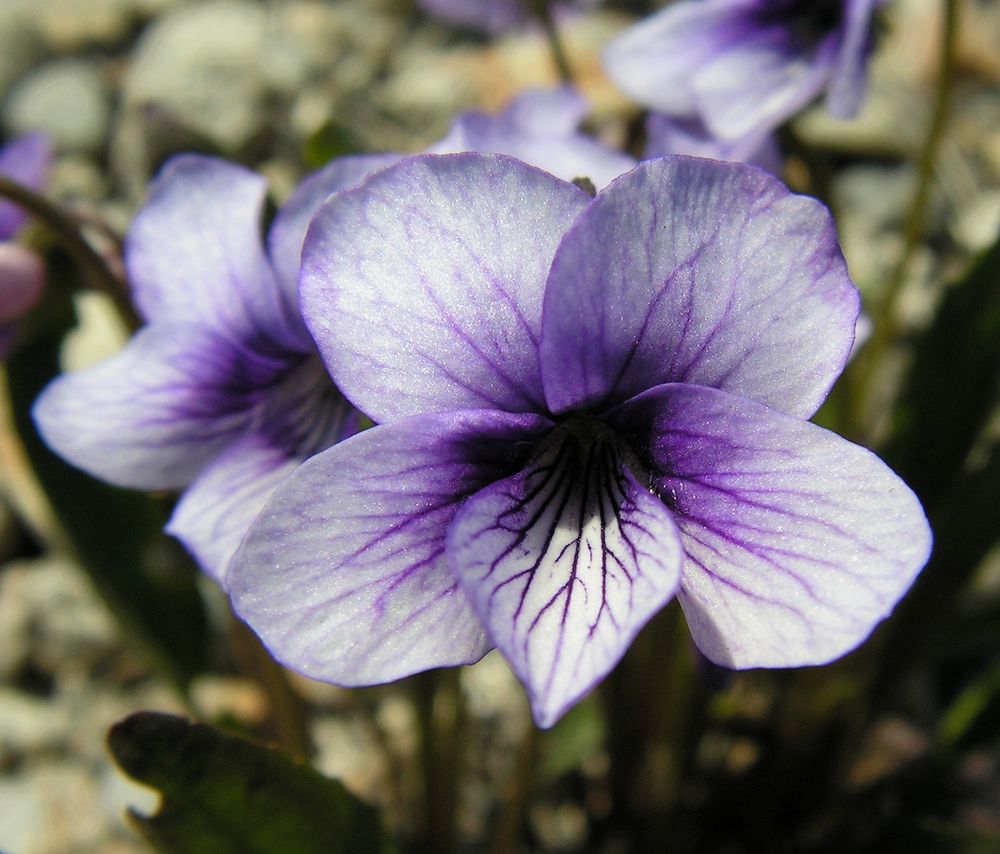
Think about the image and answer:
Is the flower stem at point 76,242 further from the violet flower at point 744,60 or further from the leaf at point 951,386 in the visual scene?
the leaf at point 951,386

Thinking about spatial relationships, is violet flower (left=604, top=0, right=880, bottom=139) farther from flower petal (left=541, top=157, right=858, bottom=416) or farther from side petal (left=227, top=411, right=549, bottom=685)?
side petal (left=227, top=411, right=549, bottom=685)

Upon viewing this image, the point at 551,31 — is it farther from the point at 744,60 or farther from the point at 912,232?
the point at 912,232

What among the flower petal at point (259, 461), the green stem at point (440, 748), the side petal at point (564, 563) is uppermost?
the side petal at point (564, 563)

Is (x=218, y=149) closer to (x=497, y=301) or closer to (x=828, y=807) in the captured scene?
(x=497, y=301)

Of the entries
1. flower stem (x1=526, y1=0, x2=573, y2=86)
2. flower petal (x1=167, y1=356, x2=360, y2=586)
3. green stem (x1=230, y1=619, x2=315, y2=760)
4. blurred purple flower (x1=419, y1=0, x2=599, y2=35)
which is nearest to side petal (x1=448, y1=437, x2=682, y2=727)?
flower petal (x1=167, y1=356, x2=360, y2=586)

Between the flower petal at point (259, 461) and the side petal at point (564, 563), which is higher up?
the side petal at point (564, 563)

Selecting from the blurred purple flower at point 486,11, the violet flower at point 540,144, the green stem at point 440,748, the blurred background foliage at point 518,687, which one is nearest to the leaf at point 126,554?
the blurred background foliage at point 518,687

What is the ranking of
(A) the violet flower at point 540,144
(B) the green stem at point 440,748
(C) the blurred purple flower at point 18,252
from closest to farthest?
1. (A) the violet flower at point 540,144
2. (C) the blurred purple flower at point 18,252
3. (B) the green stem at point 440,748
